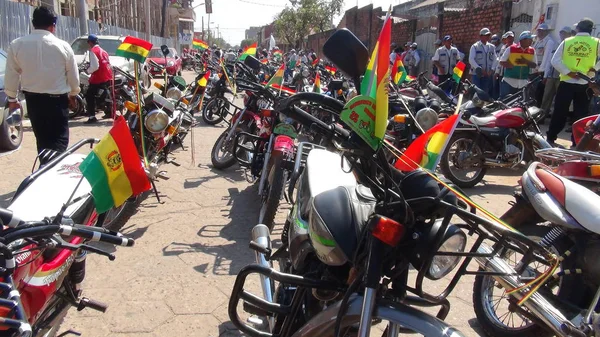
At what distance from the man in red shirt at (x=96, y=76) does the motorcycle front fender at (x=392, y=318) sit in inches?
319

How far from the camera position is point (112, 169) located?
7.44 ft

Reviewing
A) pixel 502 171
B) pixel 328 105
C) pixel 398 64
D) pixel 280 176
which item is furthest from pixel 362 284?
pixel 398 64

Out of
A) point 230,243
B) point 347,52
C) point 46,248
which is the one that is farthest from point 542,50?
→ point 46,248

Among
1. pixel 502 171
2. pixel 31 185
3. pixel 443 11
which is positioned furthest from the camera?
pixel 443 11

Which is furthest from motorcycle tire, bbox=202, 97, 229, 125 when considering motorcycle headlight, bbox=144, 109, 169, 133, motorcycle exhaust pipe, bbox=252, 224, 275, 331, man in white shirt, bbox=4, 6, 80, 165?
motorcycle exhaust pipe, bbox=252, 224, 275, 331

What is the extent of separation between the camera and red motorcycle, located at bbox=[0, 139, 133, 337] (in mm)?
1517

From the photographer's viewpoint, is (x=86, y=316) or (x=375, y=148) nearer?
(x=375, y=148)

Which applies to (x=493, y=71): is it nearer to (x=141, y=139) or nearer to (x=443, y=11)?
(x=443, y=11)

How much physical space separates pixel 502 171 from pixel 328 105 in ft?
18.5

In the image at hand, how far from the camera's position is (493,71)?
10859mm

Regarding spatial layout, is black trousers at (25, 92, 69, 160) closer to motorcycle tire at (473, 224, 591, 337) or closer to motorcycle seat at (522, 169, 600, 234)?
motorcycle tire at (473, 224, 591, 337)

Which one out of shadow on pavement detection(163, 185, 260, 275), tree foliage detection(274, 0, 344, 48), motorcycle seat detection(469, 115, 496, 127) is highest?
tree foliage detection(274, 0, 344, 48)

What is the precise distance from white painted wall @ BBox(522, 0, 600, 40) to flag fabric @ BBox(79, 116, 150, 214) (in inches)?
396

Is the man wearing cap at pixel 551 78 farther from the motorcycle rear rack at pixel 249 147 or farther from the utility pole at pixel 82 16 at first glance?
the utility pole at pixel 82 16
